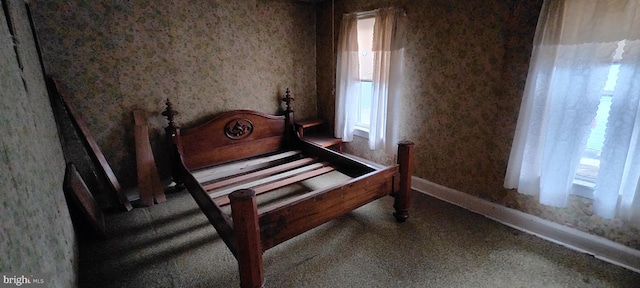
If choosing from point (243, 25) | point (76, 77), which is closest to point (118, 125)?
point (76, 77)

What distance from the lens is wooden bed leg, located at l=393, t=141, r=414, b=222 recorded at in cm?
218

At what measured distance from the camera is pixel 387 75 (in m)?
2.82

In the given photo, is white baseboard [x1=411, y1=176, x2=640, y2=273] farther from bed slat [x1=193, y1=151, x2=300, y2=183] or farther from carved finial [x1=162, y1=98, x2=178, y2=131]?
carved finial [x1=162, y1=98, x2=178, y2=131]

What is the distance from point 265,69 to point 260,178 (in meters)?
1.38

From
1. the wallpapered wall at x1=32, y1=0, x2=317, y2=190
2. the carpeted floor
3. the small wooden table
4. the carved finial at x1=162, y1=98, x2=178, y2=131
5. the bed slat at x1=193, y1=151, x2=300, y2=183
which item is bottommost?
the carpeted floor

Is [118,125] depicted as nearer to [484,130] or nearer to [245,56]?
[245,56]

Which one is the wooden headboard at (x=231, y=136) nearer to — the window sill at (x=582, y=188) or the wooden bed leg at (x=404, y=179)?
the wooden bed leg at (x=404, y=179)

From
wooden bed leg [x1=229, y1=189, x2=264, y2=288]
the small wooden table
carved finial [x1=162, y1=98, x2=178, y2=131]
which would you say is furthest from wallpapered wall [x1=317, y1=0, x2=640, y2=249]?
carved finial [x1=162, y1=98, x2=178, y2=131]

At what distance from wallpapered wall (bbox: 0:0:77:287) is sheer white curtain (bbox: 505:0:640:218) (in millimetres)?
2622

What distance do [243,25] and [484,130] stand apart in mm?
2542

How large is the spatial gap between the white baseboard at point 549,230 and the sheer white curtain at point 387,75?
70 cm

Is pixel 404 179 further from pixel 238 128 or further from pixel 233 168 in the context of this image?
pixel 238 128

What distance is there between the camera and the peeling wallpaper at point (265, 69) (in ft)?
6.93

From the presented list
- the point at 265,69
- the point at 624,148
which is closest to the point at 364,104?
the point at 265,69
